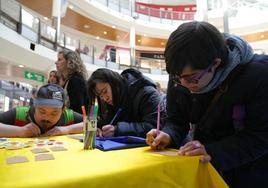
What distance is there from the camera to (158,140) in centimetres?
104

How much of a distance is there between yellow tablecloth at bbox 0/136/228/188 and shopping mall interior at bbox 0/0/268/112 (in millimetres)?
4324

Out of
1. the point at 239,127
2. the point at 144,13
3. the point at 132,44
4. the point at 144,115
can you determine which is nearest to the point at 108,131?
the point at 144,115

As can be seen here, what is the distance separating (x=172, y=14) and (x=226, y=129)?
18895 mm

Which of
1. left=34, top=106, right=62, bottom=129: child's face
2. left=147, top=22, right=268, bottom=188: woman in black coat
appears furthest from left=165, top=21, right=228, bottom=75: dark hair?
left=34, top=106, right=62, bottom=129: child's face

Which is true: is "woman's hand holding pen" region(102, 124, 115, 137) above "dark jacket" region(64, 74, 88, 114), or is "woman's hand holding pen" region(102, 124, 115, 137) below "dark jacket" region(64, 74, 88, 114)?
below

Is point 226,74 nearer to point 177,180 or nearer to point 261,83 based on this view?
point 261,83

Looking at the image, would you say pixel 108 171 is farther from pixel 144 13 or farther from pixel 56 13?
pixel 144 13

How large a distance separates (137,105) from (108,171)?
980mm

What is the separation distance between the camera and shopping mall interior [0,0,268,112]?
6812 mm

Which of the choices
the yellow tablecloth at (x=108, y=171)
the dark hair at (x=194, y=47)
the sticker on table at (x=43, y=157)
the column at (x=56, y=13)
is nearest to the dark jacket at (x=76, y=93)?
the yellow tablecloth at (x=108, y=171)

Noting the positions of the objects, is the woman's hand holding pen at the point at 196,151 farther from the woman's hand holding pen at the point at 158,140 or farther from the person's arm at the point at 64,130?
the person's arm at the point at 64,130

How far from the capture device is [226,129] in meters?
1.04

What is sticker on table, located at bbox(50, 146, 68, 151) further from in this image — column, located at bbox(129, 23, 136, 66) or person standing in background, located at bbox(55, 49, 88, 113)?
column, located at bbox(129, 23, 136, 66)

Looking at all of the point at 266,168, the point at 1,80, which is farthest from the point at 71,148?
the point at 1,80
